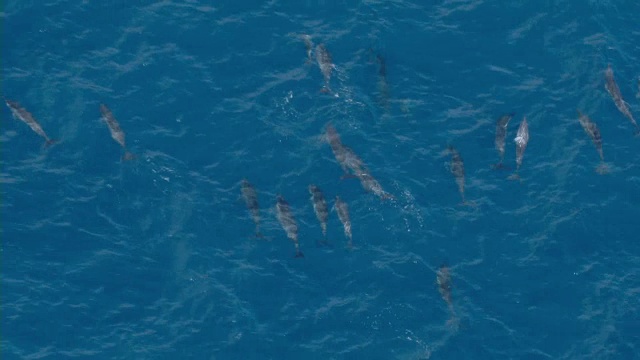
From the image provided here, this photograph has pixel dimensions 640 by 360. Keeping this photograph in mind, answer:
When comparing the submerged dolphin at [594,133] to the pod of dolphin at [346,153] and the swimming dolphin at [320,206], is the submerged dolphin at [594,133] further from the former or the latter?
the swimming dolphin at [320,206]

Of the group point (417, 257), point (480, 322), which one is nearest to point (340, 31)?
point (417, 257)

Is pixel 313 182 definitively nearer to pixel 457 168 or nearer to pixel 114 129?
pixel 457 168

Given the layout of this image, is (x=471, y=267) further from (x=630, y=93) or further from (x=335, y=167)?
(x=630, y=93)

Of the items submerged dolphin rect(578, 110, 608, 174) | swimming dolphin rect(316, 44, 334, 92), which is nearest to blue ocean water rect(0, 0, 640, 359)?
submerged dolphin rect(578, 110, 608, 174)

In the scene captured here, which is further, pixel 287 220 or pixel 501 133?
pixel 501 133

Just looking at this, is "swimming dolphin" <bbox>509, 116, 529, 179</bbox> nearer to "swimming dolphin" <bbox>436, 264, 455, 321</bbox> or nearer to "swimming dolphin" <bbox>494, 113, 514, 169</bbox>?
"swimming dolphin" <bbox>494, 113, 514, 169</bbox>

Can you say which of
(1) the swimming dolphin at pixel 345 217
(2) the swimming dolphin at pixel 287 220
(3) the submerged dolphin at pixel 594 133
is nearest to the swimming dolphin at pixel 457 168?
(1) the swimming dolphin at pixel 345 217

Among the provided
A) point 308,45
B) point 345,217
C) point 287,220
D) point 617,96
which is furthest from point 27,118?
point 617,96

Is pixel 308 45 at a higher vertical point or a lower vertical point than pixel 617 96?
higher
